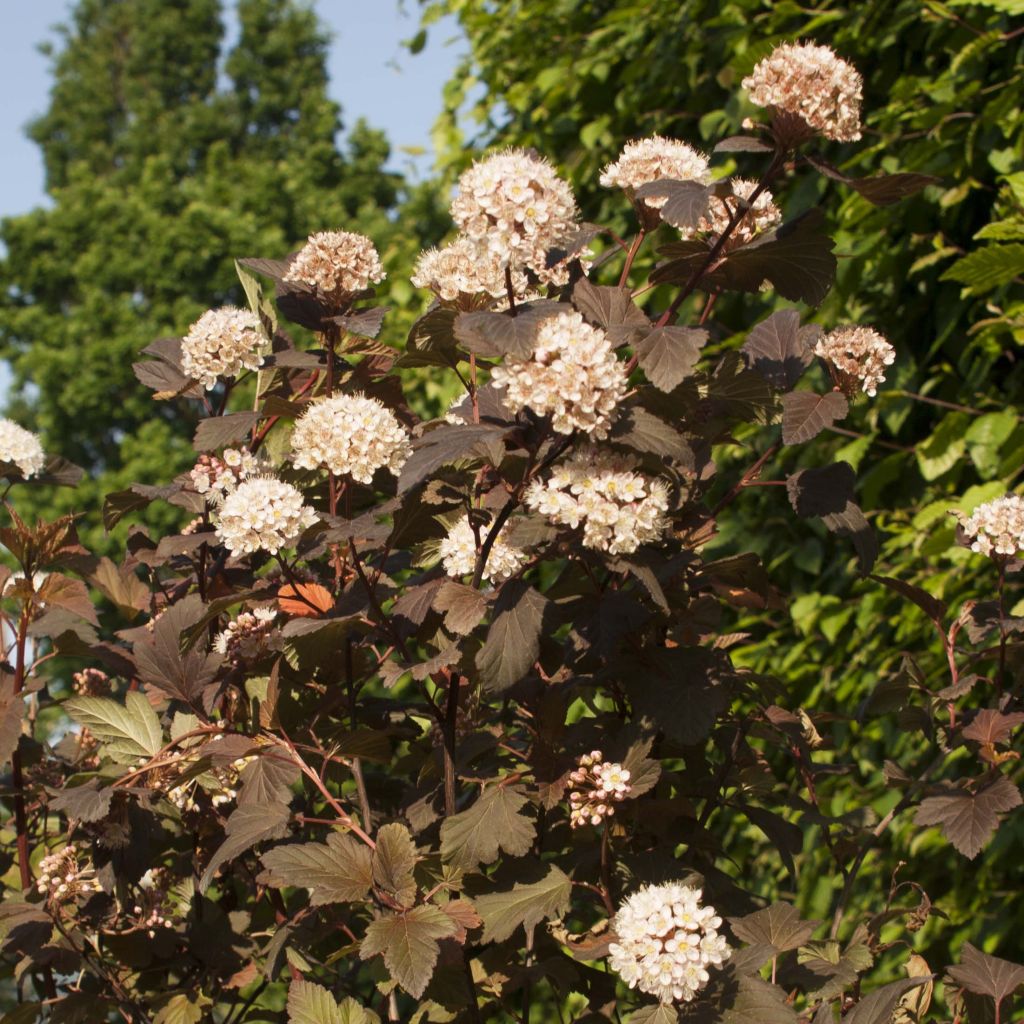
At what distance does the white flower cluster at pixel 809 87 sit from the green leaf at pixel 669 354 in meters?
0.27

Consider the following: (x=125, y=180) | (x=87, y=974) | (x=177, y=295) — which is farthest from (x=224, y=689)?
(x=125, y=180)

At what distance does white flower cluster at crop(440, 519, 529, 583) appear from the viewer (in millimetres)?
1501

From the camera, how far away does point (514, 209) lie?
1318 mm

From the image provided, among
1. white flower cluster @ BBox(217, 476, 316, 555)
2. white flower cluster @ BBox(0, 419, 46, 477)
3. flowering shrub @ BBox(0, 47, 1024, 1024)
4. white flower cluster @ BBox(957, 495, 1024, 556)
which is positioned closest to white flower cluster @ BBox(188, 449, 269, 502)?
flowering shrub @ BBox(0, 47, 1024, 1024)

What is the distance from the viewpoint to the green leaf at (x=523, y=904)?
1450mm

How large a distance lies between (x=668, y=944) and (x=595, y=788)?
218 millimetres

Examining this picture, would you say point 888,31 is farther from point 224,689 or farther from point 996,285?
point 224,689

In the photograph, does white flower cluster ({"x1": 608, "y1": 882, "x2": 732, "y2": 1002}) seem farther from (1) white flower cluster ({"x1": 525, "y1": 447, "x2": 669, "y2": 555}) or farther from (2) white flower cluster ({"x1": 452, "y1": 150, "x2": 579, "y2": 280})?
(2) white flower cluster ({"x1": 452, "y1": 150, "x2": 579, "y2": 280})

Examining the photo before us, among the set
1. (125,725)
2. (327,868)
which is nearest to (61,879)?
(125,725)

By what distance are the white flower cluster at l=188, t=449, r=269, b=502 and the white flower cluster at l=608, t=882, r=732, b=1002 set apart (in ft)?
2.58

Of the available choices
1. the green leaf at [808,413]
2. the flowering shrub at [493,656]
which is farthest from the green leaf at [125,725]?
the green leaf at [808,413]

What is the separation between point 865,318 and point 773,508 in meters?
0.63

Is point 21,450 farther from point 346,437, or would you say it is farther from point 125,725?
point 346,437

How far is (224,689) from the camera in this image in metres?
1.75
